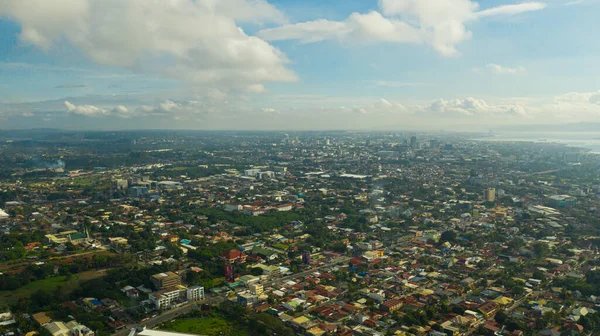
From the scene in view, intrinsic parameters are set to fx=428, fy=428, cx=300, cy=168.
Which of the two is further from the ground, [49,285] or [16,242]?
[16,242]

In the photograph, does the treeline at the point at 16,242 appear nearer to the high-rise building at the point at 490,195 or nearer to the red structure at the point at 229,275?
the red structure at the point at 229,275

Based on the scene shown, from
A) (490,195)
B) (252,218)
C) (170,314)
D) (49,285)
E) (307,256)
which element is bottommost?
(170,314)

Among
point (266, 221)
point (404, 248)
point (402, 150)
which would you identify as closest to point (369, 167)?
point (402, 150)

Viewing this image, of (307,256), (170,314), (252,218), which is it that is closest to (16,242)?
(170,314)

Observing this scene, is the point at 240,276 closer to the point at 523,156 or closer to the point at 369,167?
the point at 369,167

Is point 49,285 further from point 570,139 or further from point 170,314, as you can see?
point 570,139

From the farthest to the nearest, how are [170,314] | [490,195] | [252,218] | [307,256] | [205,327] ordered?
[490,195] → [252,218] → [307,256] → [170,314] → [205,327]

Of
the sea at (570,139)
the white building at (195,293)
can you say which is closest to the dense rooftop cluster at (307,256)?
the white building at (195,293)

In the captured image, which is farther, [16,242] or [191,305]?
[16,242]
